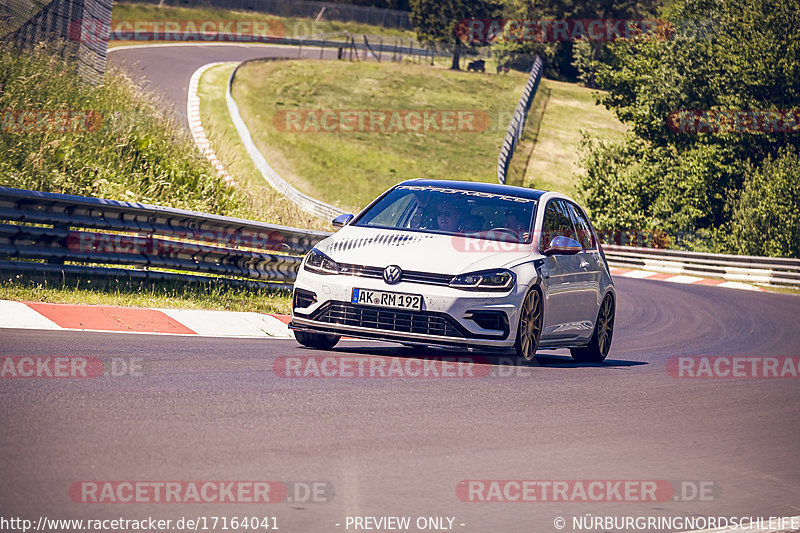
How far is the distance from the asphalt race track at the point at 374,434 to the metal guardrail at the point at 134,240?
211cm

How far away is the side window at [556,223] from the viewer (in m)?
10.5

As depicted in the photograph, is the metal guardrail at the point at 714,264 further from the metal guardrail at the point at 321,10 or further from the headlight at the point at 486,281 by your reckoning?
the metal guardrail at the point at 321,10

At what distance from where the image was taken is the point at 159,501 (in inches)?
185

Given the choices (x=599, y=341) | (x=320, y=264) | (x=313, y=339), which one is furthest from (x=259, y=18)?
(x=320, y=264)

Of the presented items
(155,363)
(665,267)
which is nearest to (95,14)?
(155,363)

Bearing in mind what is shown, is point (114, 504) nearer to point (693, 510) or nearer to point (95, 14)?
point (693, 510)

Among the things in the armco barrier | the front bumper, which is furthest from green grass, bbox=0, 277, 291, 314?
the front bumper

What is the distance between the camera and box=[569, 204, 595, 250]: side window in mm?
11618

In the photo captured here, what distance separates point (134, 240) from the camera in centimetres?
1175

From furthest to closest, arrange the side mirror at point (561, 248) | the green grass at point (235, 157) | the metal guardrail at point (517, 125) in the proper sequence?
the metal guardrail at point (517, 125) < the green grass at point (235, 157) < the side mirror at point (561, 248)

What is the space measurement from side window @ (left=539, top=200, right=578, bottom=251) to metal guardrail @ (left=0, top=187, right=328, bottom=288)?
12.4 ft

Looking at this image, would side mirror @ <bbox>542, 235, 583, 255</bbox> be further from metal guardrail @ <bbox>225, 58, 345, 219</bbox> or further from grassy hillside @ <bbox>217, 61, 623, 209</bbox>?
grassy hillside @ <bbox>217, 61, 623, 209</bbox>

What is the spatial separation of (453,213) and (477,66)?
6906 cm

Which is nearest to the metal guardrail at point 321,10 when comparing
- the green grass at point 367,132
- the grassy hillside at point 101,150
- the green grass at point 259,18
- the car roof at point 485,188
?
the green grass at point 259,18
